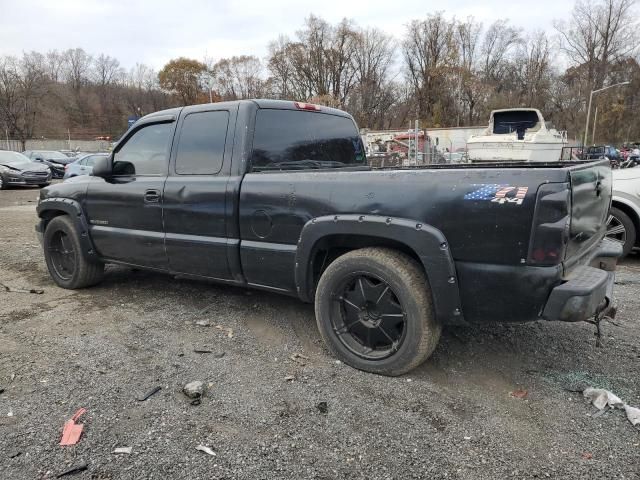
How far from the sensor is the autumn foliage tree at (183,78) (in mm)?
70938

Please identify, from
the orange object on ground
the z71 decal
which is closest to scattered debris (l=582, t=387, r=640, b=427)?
the z71 decal

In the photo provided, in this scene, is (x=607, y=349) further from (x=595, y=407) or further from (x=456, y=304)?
(x=456, y=304)

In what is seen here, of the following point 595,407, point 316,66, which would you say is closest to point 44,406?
point 595,407

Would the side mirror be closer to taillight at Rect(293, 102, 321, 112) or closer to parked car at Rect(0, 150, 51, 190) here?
taillight at Rect(293, 102, 321, 112)

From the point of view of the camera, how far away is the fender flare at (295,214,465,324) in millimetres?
2727

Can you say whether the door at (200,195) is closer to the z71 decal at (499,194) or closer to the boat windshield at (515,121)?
the z71 decal at (499,194)

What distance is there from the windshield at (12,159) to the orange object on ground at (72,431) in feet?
65.0

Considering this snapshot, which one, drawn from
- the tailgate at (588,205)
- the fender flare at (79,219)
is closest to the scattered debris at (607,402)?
the tailgate at (588,205)

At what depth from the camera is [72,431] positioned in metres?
2.56

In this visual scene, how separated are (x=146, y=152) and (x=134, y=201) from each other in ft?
1.59

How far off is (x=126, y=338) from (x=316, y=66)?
65.0m

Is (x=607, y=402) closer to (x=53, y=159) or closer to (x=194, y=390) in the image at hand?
(x=194, y=390)

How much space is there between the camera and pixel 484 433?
8.29 feet

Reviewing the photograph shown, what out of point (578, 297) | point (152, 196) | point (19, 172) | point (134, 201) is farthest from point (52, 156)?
point (578, 297)
